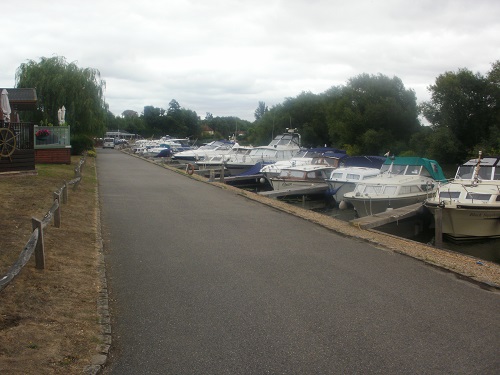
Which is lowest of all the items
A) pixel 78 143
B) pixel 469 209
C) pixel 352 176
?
pixel 469 209

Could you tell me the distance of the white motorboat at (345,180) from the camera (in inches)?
1026

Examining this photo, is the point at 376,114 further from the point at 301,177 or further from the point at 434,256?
the point at 434,256

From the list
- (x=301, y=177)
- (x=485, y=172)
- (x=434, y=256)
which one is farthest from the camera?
(x=301, y=177)

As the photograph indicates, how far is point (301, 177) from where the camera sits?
29.3 m

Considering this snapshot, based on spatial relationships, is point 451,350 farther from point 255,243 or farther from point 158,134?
point 158,134

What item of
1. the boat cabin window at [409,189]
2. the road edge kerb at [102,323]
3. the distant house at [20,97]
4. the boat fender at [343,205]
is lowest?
the boat fender at [343,205]

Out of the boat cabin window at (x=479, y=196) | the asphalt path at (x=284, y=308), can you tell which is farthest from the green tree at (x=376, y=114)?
the asphalt path at (x=284, y=308)

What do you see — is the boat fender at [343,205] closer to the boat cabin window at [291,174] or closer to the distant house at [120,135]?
the boat cabin window at [291,174]

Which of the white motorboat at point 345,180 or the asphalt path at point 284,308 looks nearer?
the asphalt path at point 284,308

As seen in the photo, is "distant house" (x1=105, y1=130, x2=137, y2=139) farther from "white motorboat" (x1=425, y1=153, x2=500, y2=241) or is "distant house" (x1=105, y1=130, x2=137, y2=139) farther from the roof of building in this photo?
"white motorboat" (x1=425, y1=153, x2=500, y2=241)

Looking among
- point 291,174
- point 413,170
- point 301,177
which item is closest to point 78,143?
point 291,174

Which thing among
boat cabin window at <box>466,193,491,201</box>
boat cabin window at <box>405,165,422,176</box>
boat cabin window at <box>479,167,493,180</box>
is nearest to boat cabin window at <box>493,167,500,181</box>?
boat cabin window at <box>479,167,493,180</box>

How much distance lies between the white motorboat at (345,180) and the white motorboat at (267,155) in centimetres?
1084

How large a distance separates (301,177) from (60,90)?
23288 mm
